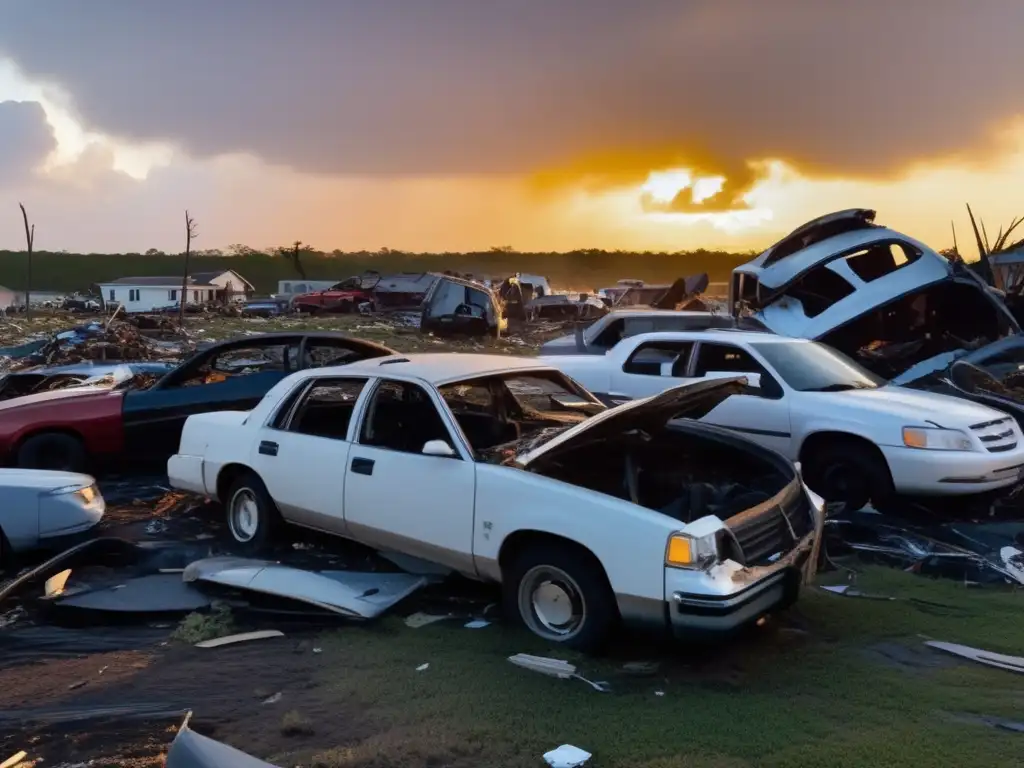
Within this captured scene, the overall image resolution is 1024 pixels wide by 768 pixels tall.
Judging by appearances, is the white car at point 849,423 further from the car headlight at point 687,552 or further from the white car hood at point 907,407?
the car headlight at point 687,552

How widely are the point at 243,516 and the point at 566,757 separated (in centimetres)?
380

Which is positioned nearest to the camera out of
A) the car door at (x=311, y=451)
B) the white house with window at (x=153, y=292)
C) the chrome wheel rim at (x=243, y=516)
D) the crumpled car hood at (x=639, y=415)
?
the crumpled car hood at (x=639, y=415)

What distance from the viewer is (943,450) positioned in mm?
6664

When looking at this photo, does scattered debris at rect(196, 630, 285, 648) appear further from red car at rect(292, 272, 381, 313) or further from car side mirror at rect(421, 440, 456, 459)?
red car at rect(292, 272, 381, 313)

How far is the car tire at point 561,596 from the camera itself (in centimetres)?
417

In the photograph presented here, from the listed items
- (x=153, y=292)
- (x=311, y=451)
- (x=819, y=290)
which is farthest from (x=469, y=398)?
(x=153, y=292)

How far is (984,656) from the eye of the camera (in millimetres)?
4293

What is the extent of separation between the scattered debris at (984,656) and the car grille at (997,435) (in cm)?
286

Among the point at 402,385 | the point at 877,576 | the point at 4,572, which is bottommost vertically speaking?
the point at 4,572

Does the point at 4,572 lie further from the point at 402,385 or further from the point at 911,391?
the point at 911,391

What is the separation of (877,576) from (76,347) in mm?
17429

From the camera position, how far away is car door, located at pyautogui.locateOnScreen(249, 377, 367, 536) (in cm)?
555

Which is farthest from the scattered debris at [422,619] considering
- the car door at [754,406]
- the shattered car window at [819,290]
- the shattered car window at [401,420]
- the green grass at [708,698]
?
the shattered car window at [819,290]

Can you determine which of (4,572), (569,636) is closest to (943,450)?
(569,636)
